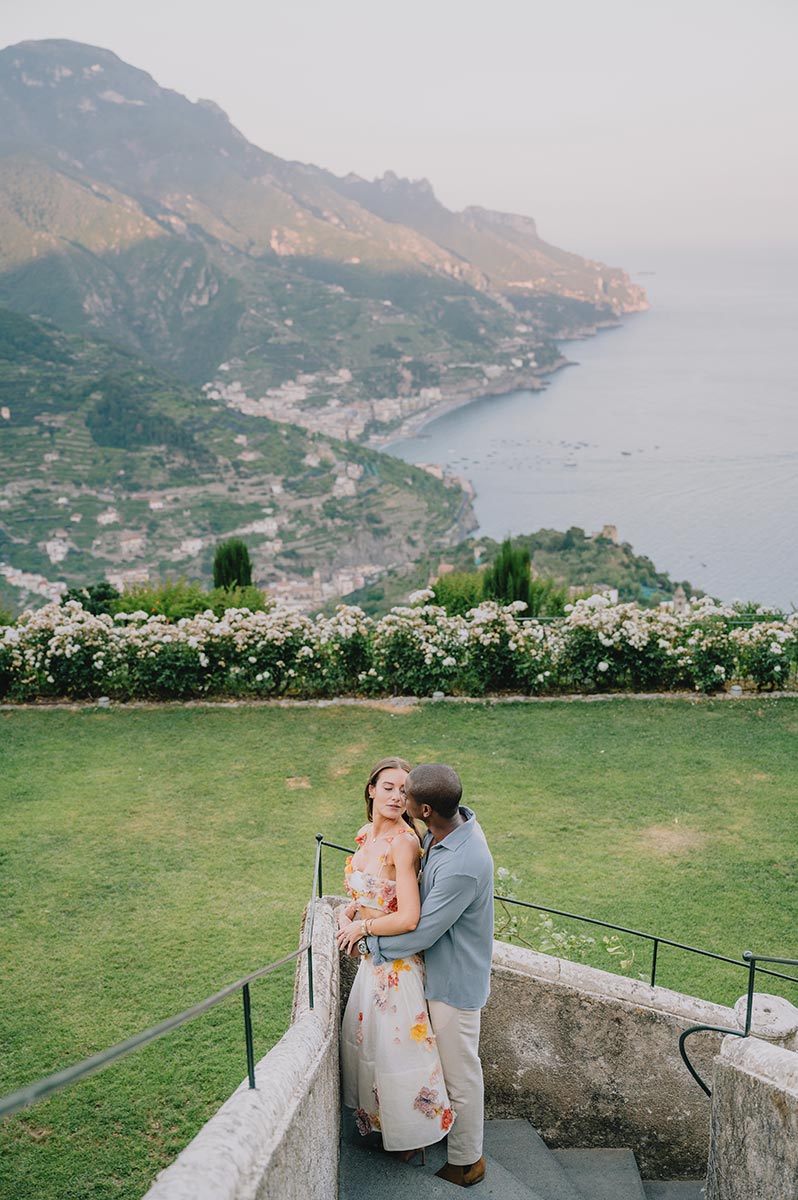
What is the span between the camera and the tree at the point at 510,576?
45.0ft

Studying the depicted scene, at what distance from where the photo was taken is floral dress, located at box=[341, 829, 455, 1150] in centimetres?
367

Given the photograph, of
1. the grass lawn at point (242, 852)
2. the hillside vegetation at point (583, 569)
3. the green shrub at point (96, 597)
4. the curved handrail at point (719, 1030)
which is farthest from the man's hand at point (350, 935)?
the hillside vegetation at point (583, 569)

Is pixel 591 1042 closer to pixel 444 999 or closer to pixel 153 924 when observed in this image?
pixel 444 999

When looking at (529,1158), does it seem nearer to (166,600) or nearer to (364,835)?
(364,835)

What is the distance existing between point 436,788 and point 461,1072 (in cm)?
125

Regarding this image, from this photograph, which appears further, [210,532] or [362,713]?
[210,532]

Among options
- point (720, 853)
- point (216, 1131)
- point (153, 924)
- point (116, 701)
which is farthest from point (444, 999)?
point (116, 701)

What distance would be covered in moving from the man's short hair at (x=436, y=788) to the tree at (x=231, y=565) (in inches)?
449

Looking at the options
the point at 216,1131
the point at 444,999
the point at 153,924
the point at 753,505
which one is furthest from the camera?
the point at 753,505

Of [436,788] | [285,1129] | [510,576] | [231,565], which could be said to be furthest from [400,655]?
[285,1129]

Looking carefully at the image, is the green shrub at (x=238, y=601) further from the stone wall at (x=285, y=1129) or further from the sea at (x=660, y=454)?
the sea at (x=660, y=454)

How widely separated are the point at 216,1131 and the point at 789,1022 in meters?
2.91

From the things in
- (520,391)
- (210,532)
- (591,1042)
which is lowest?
(591,1042)

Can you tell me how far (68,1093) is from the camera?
5020 mm
